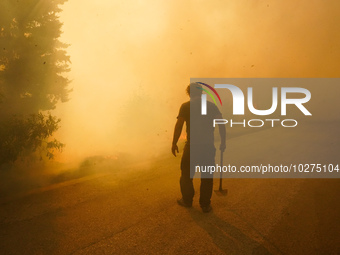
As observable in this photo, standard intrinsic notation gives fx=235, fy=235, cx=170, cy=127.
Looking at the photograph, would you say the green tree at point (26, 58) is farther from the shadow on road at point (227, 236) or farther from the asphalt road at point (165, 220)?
the shadow on road at point (227, 236)

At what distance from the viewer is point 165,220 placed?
3898mm

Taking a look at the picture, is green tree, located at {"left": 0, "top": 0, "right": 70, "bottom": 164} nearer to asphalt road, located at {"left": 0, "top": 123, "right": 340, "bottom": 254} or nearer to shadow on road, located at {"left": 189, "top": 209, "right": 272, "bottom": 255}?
asphalt road, located at {"left": 0, "top": 123, "right": 340, "bottom": 254}

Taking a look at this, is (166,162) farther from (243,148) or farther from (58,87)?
(58,87)

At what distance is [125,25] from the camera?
20.8 metres

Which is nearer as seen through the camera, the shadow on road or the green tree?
the shadow on road

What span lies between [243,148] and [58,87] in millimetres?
8116

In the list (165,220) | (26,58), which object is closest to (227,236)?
(165,220)

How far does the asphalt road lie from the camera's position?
3.21 metres

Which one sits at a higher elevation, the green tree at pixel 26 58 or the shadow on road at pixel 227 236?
the green tree at pixel 26 58

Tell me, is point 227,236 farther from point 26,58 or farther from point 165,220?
point 26,58

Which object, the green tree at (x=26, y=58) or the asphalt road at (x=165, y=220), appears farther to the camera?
the green tree at (x=26, y=58)

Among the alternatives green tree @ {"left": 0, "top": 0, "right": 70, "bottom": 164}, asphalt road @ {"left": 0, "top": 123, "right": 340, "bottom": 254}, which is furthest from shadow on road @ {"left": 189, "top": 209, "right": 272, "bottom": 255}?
green tree @ {"left": 0, "top": 0, "right": 70, "bottom": 164}

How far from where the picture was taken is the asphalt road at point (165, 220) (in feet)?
10.5

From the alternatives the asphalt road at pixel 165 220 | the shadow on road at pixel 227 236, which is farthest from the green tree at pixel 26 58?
the shadow on road at pixel 227 236
